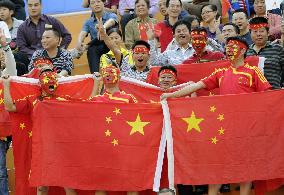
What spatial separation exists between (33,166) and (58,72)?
179 cm

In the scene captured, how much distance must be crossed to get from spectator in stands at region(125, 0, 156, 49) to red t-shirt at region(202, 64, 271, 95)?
141 inches

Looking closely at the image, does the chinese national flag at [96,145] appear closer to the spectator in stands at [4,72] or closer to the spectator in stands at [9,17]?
the spectator in stands at [4,72]

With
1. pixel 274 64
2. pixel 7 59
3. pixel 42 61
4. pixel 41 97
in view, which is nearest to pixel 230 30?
pixel 274 64

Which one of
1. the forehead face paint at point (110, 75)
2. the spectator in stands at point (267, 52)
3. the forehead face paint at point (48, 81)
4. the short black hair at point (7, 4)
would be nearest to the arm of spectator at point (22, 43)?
the short black hair at point (7, 4)

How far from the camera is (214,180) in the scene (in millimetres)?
10789

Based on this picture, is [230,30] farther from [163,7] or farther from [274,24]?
[163,7]

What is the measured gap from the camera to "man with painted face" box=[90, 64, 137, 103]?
11109 millimetres

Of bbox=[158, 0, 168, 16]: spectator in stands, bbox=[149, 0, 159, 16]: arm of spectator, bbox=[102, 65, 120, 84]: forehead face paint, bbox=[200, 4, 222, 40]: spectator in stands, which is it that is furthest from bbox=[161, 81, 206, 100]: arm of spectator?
bbox=[149, 0, 159, 16]: arm of spectator

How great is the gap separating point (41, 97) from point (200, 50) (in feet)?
7.30

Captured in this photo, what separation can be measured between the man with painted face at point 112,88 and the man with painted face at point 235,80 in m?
0.54

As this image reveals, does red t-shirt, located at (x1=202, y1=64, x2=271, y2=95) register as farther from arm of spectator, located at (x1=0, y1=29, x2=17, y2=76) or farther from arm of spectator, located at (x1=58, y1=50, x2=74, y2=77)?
arm of spectator, located at (x1=0, y1=29, x2=17, y2=76)

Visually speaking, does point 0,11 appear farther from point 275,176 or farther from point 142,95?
point 275,176

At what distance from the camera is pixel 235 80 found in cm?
1095

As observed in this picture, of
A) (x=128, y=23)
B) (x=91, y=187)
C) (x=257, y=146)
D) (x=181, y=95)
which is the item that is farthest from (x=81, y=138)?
(x=128, y=23)
